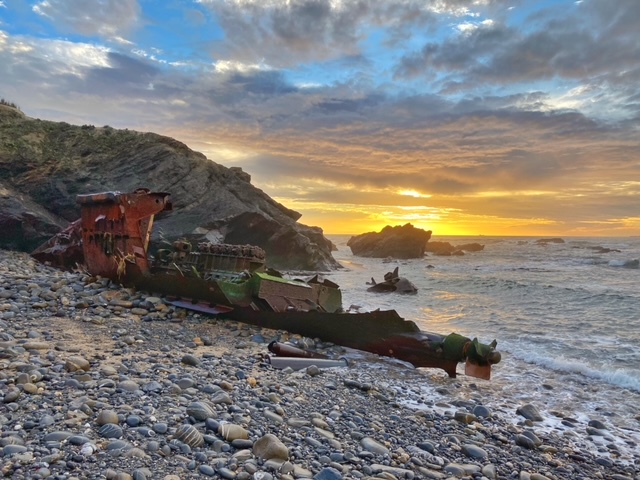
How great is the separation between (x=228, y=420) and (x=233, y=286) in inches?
201

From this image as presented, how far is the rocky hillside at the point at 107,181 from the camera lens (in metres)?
16.6

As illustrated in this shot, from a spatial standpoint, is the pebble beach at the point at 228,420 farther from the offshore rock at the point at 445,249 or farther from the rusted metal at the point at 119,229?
the offshore rock at the point at 445,249

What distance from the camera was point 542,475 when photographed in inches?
158

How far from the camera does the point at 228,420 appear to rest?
3.81 m

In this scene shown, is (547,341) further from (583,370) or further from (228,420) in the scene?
(228,420)

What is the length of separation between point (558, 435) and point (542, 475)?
4.51 feet

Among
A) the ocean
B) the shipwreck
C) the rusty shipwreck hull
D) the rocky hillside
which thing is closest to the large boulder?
the ocean

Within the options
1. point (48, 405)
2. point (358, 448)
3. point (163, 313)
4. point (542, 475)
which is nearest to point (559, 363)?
point (542, 475)

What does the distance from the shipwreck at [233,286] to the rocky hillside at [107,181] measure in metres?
4.86

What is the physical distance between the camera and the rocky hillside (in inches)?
653

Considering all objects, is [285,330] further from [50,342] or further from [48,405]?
[48,405]

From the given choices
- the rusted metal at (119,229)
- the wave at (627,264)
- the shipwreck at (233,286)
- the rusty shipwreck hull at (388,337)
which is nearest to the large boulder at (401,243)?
the wave at (627,264)

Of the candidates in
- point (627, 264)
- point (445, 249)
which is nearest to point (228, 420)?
point (627, 264)

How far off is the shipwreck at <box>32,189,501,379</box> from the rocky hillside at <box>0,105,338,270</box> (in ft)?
15.9
